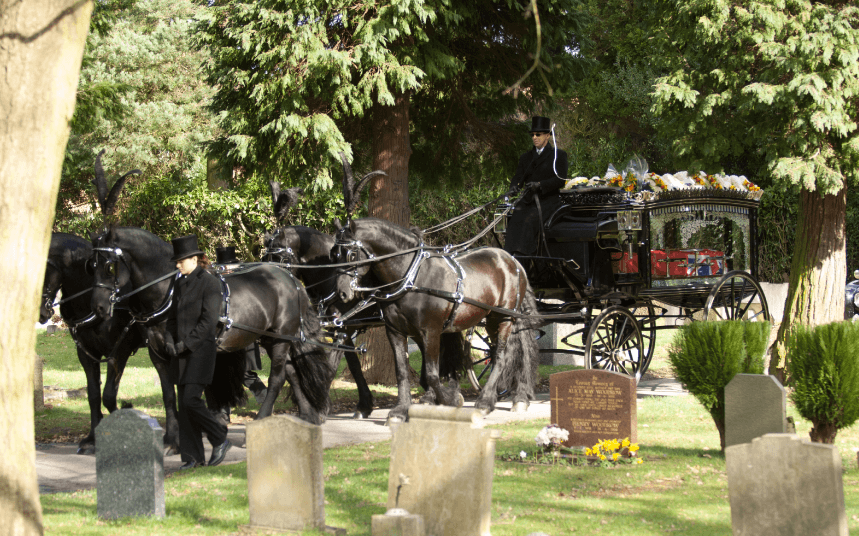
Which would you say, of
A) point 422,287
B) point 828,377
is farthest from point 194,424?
point 828,377

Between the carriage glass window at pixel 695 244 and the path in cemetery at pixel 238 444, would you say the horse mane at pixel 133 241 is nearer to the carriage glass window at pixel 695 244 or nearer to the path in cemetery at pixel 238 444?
the path in cemetery at pixel 238 444

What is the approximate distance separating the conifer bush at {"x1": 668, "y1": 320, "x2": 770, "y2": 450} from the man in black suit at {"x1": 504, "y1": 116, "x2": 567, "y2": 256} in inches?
147

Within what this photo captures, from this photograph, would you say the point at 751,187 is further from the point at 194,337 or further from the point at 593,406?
the point at 194,337

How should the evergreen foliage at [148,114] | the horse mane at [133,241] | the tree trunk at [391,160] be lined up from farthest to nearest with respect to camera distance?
the evergreen foliage at [148,114]
the tree trunk at [391,160]
the horse mane at [133,241]

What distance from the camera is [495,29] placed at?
46.1ft

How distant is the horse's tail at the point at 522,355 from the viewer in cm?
1171

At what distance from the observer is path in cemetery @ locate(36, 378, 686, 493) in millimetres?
8180

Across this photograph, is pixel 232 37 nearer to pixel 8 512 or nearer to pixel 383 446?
pixel 383 446

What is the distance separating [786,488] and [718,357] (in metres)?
3.47

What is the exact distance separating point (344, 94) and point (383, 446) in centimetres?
558

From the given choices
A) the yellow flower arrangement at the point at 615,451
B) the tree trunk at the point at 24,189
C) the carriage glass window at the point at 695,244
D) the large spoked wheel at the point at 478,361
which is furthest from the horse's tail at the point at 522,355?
the tree trunk at the point at 24,189

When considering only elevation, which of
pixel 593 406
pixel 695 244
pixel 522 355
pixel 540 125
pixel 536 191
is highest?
pixel 540 125

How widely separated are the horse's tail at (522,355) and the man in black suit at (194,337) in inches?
183

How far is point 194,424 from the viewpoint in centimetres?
813
